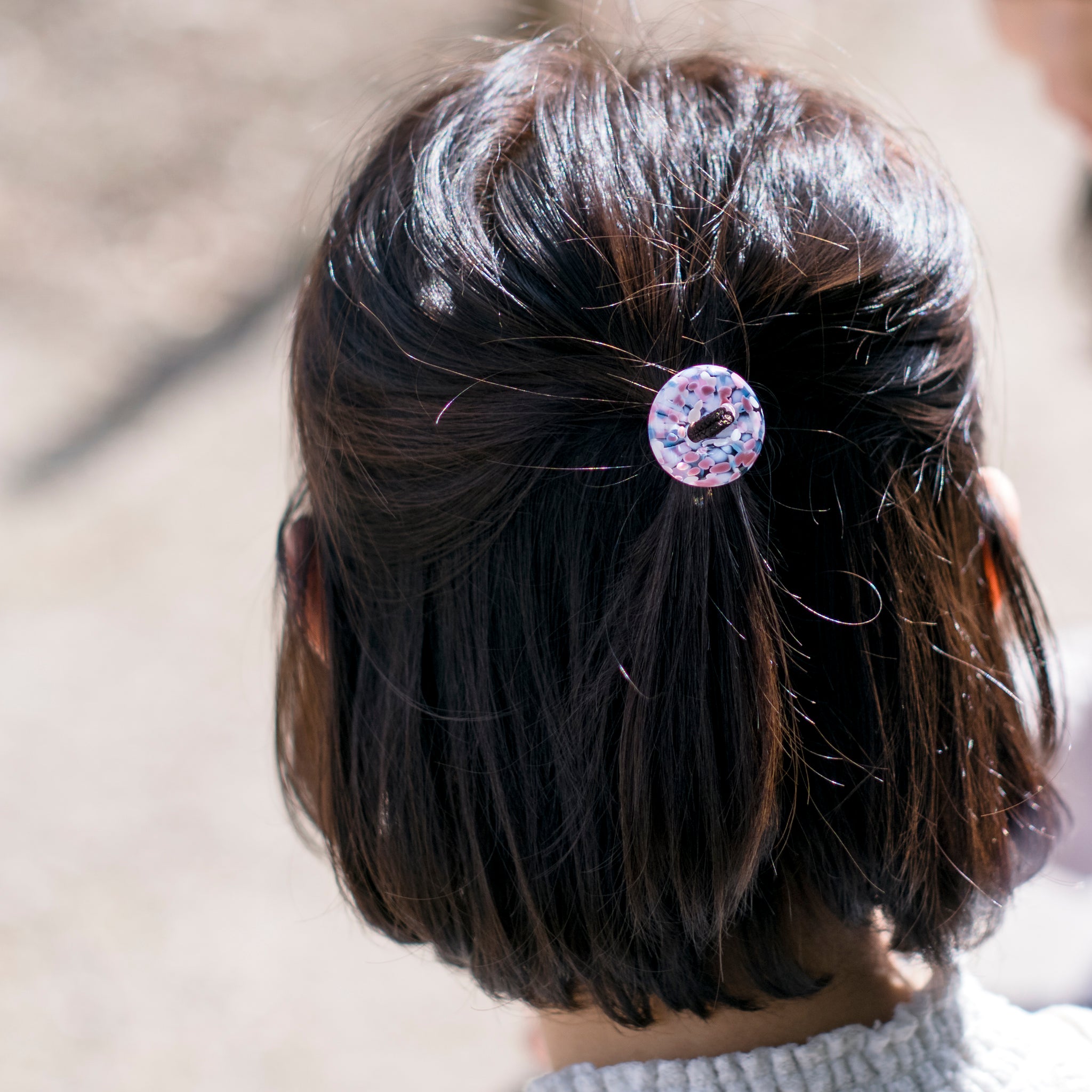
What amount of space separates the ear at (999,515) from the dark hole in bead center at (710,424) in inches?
10.7

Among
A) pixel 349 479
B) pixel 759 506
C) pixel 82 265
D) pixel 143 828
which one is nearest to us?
pixel 759 506

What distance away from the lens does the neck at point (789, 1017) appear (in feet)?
2.17

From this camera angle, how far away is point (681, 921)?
61 cm

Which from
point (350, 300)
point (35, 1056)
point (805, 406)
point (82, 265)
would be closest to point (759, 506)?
point (805, 406)

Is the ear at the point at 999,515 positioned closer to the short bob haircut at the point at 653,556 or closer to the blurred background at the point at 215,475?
the short bob haircut at the point at 653,556

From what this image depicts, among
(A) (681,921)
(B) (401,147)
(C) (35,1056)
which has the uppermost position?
(B) (401,147)

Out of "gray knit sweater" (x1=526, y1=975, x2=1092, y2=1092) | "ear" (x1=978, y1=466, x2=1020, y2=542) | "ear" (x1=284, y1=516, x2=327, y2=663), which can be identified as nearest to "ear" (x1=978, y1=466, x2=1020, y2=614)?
"ear" (x1=978, y1=466, x2=1020, y2=542)

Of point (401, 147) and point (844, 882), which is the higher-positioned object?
point (401, 147)

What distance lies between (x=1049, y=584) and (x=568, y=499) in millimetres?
1920

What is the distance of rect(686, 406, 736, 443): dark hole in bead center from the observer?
0.50m

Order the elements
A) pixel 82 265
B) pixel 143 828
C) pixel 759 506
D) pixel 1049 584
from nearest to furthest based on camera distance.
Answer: pixel 759 506
pixel 143 828
pixel 1049 584
pixel 82 265

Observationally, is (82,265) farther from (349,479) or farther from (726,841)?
(726,841)

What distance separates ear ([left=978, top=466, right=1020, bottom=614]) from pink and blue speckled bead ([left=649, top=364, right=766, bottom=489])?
26cm

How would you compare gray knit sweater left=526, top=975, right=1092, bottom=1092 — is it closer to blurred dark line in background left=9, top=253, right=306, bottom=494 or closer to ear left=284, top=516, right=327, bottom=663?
ear left=284, top=516, right=327, bottom=663
